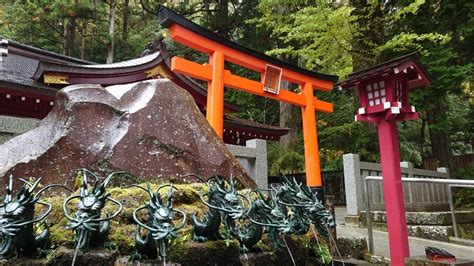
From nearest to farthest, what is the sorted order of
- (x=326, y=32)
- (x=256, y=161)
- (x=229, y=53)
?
1. (x=229, y=53)
2. (x=326, y=32)
3. (x=256, y=161)

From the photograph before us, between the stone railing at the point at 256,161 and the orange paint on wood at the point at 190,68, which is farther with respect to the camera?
the stone railing at the point at 256,161

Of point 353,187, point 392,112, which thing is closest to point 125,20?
point 353,187

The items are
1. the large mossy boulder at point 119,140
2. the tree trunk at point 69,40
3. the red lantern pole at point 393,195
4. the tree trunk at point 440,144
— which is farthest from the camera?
the tree trunk at point 69,40

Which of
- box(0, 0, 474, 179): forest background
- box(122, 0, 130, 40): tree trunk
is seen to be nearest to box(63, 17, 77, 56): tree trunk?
box(0, 0, 474, 179): forest background

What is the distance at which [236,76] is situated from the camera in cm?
914

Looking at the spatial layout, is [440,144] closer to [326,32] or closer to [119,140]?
[326,32]

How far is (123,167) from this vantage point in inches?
175

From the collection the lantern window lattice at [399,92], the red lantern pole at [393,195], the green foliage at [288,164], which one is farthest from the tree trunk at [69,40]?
the red lantern pole at [393,195]

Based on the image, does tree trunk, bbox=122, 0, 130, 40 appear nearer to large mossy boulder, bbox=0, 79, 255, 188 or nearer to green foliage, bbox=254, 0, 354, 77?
green foliage, bbox=254, 0, 354, 77

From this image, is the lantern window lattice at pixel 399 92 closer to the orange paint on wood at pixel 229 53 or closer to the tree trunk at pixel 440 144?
the orange paint on wood at pixel 229 53

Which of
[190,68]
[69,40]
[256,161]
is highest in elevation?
[69,40]

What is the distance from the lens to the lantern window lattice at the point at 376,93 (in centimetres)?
563

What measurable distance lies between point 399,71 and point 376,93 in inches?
18.2

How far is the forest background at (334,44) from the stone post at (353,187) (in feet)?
8.34
